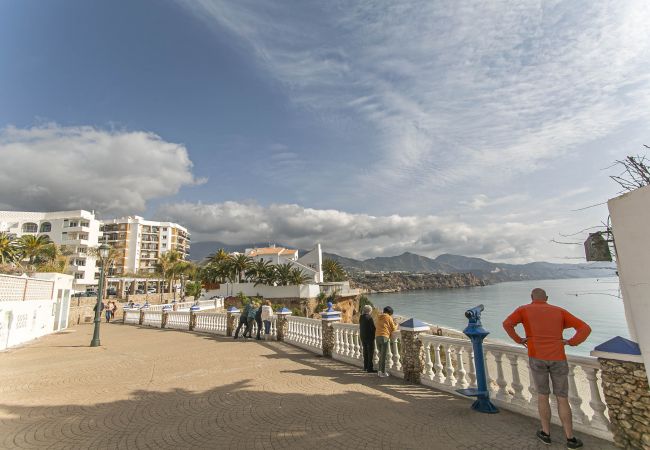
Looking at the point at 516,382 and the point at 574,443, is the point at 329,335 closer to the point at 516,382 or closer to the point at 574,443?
the point at 516,382

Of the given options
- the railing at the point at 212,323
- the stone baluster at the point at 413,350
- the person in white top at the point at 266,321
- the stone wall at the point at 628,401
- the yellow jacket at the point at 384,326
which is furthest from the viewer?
the railing at the point at 212,323

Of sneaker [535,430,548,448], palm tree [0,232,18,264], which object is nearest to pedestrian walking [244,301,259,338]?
sneaker [535,430,548,448]

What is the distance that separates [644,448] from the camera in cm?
342

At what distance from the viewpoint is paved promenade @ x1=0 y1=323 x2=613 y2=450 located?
4.27 m

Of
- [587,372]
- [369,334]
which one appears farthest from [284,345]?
[587,372]

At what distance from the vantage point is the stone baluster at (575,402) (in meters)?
4.18

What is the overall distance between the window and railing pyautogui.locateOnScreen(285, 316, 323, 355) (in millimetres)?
78523

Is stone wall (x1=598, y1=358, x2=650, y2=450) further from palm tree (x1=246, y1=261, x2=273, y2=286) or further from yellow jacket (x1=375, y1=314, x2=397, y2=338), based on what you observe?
palm tree (x1=246, y1=261, x2=273, y2=286)

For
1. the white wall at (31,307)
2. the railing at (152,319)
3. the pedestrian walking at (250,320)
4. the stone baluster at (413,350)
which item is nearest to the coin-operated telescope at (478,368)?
the stone baluster at (413,350)

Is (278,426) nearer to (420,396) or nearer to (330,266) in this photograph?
(420,396)

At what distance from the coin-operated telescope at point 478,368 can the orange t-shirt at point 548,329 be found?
3.20 ft

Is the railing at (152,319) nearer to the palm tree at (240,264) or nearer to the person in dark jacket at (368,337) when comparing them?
the person in dark jacket at (368,337)

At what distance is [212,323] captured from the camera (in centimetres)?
1641

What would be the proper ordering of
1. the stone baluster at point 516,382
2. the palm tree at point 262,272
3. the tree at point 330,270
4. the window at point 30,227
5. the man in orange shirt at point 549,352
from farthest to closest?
the tree at point 330,270
the window at point 30,227
the palm tree at point 262,272
the stone baluster at point 516,382
the man in orange shirt at point 549,352
